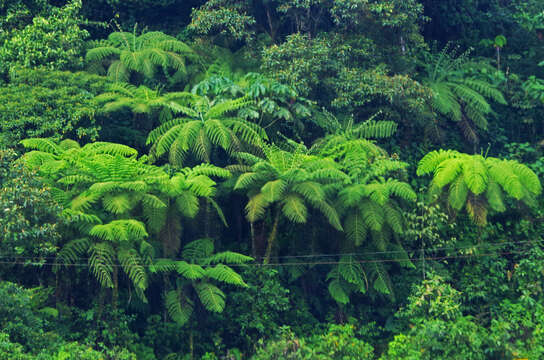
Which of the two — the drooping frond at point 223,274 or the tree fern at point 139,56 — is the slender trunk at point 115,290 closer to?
the drooping frond at point 223,274

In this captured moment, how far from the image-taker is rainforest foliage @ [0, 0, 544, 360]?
473 inches

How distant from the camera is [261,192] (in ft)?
42.7

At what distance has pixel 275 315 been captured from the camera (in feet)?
43.9

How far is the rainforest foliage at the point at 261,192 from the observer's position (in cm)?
1202

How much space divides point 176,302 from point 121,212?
1946 millimetres

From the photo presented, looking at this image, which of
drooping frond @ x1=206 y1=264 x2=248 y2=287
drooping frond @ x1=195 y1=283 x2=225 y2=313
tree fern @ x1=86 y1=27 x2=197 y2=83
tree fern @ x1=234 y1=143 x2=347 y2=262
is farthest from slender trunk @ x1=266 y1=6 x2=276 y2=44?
drooping frond @ x1=195 y1=283 x2=225 y2=313

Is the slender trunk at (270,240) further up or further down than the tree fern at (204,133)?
further down

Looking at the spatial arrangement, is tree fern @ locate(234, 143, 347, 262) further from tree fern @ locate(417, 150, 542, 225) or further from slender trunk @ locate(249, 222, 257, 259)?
tree fern @ locate(417, 150, 542, 225)

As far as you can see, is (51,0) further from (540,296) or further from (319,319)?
(540,296)

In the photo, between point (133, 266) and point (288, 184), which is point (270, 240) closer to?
point (288, 184)

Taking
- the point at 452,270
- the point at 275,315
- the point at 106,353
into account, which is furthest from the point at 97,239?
the point at 452,270

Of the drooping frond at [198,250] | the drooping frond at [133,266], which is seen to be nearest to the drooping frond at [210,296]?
the drooping frond at [198,250]

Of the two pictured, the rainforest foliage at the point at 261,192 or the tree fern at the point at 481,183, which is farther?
the tree fern at the point at 481,183

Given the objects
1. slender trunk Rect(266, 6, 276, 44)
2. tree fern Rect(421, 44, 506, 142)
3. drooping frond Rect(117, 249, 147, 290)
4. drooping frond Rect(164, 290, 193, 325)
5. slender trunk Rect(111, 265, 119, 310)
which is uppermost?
slender trunk Rect(266, 6, 276, 44)
